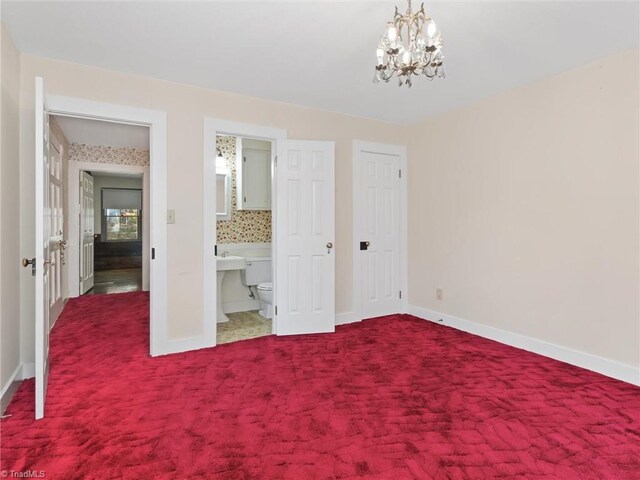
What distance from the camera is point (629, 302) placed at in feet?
8.48

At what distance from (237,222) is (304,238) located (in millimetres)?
1467

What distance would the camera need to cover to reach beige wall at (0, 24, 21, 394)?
7.18 feet

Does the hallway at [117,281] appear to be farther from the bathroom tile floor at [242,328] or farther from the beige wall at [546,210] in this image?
the beige wall at [546,210]

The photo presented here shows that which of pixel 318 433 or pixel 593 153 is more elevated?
pixel 593 153

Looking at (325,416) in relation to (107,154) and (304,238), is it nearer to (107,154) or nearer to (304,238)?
(304,238)

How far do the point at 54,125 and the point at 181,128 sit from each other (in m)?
2.27

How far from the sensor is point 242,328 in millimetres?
3945

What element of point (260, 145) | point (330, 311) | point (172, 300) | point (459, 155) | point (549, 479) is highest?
point (260, 145)

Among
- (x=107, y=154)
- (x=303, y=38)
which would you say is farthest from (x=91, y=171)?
(x=303, y=38)

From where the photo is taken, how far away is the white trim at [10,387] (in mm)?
2140

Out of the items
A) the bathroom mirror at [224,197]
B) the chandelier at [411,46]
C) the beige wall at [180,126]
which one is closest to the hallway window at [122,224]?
the bathroom mirror at [224,197]

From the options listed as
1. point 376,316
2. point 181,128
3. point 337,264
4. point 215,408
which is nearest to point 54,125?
point 181,128

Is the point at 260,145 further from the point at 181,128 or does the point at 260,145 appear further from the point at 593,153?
the point at 593,153

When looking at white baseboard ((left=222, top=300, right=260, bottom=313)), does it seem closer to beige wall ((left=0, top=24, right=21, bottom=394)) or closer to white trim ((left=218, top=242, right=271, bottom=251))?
white trim ((left=218, top=242, right=271, bottom=251))
